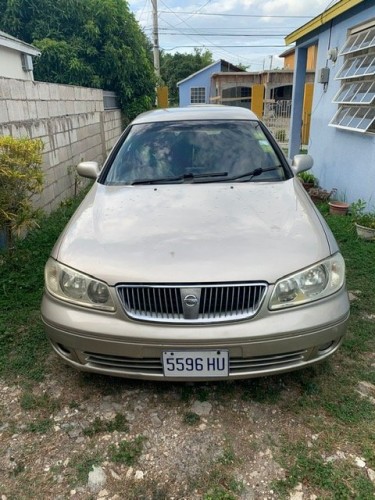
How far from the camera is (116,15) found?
1252 cm

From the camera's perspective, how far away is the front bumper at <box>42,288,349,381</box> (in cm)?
191

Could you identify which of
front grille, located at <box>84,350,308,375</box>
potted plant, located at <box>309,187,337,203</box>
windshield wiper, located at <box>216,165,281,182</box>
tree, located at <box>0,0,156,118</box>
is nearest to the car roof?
windshield wiper, located at <box>216,165,281,182</box>

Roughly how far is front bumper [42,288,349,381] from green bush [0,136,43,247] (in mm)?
1586

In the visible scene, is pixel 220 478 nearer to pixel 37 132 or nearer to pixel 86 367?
pixel 86 367

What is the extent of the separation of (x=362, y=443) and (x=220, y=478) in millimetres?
749

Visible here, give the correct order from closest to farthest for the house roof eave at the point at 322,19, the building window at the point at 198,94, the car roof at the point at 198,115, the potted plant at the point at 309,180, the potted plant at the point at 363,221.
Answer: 1. the car roof at the point at 198,115
2. the potted plant at the point at 363,221
3. the house roof eave at the point at 322,19
4. the potted plant at the point at 309,180
5. the building window at the point at 198,94

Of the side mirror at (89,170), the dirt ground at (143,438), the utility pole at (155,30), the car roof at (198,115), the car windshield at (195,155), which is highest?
the utility pole at (155,30)

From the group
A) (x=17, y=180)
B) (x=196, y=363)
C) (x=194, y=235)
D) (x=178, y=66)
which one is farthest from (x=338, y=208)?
(x=178, y=66)

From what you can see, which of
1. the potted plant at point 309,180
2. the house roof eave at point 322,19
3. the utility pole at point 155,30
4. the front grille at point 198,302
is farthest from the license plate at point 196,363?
the utility pole at point 155,30

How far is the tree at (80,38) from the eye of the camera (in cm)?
1198

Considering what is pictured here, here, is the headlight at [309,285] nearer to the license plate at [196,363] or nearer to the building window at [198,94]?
the license plate at [196,363]

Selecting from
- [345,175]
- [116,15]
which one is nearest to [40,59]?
[116,15]

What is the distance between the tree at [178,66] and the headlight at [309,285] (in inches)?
1656

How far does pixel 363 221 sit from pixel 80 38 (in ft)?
36.3
